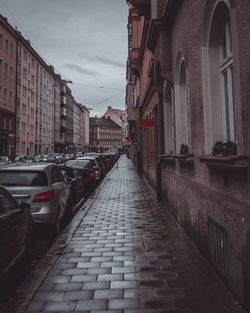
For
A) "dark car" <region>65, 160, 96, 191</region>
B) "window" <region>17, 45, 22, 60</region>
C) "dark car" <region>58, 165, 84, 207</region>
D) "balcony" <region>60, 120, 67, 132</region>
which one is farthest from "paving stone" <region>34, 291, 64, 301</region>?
"balcony" <region>60, 120, 67, 132</region>

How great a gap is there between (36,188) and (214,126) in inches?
151

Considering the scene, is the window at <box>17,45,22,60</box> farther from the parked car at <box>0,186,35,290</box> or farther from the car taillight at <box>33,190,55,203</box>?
the parked car at <box>0,186,35,290</box>

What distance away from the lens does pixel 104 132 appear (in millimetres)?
144125

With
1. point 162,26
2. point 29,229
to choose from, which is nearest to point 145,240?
point 29,229

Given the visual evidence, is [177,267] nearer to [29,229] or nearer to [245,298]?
[245,298]

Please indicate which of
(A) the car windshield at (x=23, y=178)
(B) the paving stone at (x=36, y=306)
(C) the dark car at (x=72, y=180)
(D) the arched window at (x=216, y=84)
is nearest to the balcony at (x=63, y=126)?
(C) the dark car at (x=72, y=180)

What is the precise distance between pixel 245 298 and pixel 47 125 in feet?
231

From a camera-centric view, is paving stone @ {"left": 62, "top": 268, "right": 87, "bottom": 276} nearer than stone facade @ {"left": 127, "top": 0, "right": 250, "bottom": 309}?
No

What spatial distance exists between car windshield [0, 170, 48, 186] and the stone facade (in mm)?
3116

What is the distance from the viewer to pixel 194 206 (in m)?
6.09

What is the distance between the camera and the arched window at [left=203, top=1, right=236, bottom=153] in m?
5.19

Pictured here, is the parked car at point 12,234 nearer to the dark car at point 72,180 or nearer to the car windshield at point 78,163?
the dark car at point 72,180

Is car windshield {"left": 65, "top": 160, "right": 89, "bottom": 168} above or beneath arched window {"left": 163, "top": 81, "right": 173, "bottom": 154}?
beneath

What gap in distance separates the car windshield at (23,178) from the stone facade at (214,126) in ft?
10.2
